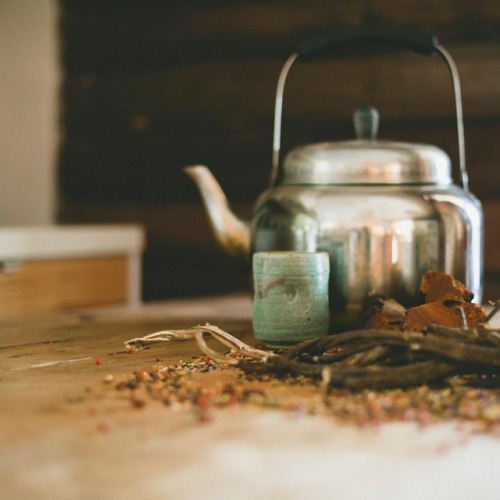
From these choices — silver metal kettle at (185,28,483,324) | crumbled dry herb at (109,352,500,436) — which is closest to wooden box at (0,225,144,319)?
silver metal kettle at (185,28,483,324)

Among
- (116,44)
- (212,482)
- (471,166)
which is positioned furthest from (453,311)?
(116,44)

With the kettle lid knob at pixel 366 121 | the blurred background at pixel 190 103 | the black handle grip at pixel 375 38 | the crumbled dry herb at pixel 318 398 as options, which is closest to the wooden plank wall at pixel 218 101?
the blurred background at pixel 190 103

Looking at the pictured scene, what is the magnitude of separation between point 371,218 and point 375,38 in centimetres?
34

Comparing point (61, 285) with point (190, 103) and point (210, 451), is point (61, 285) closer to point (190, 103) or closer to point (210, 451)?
point (190, 103)

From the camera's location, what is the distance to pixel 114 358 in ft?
3.08

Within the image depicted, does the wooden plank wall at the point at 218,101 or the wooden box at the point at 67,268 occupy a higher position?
the wooden plank wall at the point at 218,101

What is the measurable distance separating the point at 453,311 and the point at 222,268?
1.22m

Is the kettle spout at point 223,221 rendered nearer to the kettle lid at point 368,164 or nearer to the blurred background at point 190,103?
the kettle lid at point 368,164

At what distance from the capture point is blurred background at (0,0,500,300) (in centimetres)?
187

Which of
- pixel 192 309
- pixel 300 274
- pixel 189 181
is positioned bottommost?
pixel 192 309

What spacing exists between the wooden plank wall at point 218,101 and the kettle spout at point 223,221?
76 cm

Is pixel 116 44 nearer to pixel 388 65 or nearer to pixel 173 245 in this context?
pixel 173 245

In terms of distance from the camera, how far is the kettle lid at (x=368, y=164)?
1.13 meters

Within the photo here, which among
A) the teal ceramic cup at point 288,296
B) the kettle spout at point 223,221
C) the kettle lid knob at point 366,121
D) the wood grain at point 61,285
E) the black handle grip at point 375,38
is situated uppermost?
the black handle grip at point 375,38
